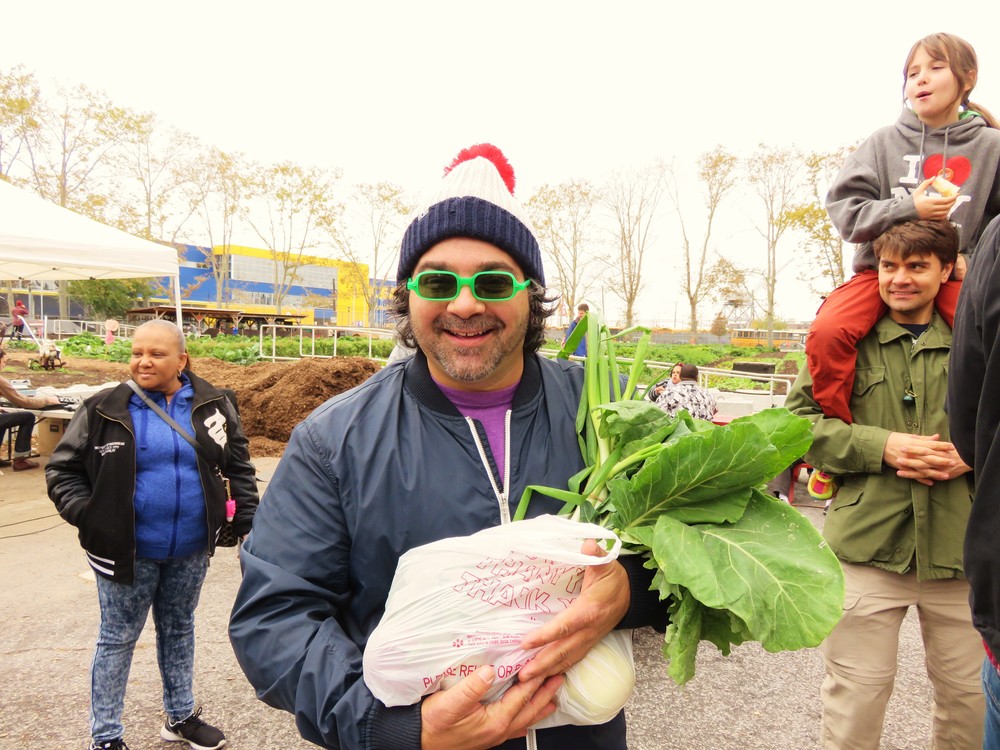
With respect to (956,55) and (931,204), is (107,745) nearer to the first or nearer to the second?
(931,204)

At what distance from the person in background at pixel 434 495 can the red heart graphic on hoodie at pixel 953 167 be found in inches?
69.7

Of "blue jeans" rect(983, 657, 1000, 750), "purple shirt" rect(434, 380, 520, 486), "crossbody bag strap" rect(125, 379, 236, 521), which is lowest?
"blue jeans" rect(983, 657, 1000, 750)

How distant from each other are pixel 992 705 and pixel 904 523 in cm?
76

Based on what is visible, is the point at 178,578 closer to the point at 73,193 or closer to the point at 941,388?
the point at 941,388

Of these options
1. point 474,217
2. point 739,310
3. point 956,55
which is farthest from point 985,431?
point 739,310

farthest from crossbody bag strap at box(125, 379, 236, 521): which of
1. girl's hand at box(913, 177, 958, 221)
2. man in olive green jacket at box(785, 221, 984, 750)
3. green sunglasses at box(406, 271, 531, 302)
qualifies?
girl's hand at box(913, 177, 958, 221)

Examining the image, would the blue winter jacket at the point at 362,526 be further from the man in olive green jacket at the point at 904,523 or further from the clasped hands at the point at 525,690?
the man in olive green jacket at the point at 904,523

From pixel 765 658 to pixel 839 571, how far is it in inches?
112

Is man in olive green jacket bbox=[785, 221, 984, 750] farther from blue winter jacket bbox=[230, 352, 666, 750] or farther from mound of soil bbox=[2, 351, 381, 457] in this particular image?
mound of soil bbox=[2, 351, 381, 457]

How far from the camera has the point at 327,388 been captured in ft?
29.3

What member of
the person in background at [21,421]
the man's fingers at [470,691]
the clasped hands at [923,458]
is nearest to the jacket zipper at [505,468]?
the man's fingers at [470,691]

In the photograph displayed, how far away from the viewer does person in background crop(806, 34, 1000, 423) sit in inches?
80.7

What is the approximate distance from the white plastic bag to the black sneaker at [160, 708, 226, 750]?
2.18 m

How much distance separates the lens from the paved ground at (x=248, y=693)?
2707 millimetres
